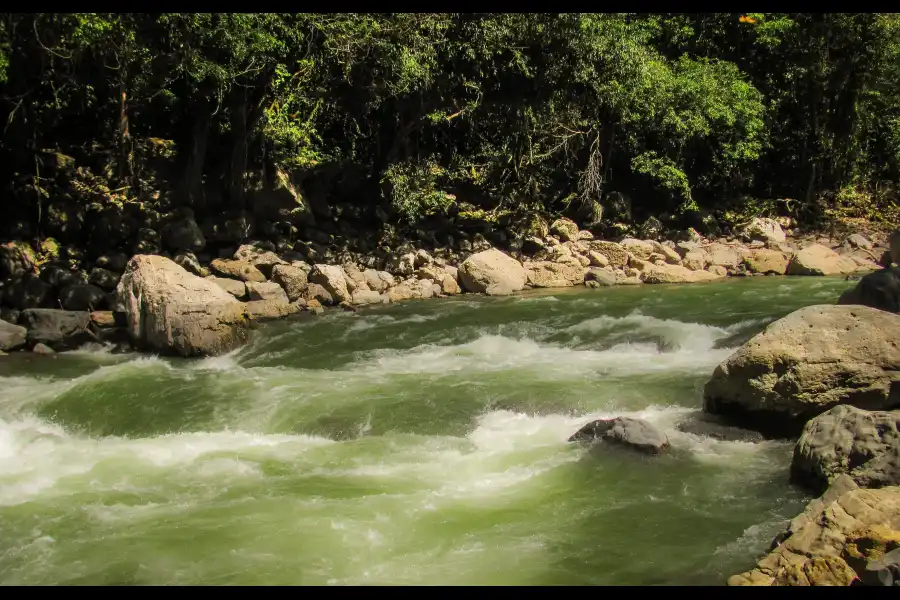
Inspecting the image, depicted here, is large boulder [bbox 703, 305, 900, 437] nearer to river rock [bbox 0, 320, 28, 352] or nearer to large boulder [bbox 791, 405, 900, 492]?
large boulder [bbox 791, 405, 900, 492]

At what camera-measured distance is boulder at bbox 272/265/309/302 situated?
14.6 m

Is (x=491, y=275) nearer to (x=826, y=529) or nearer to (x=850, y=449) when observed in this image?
(x=850, y=449)

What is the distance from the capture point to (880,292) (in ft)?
29.5

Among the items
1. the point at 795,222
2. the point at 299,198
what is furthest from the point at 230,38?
the point at 795,222

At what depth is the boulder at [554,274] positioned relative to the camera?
55.0ft

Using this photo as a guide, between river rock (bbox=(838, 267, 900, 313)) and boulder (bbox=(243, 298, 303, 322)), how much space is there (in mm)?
8856

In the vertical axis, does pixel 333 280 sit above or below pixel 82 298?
above

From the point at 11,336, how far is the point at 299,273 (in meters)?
5.01

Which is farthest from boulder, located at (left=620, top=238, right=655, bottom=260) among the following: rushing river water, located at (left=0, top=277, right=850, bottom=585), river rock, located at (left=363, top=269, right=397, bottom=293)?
rushing river water, located at (left=0, top=277, right=850, bottom=585)

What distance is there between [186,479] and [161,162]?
39.0 ft

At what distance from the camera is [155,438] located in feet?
26.4

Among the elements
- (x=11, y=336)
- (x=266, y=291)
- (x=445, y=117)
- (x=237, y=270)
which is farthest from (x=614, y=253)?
(x=11, y=336)

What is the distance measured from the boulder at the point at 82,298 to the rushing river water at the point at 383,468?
179 centimetres
